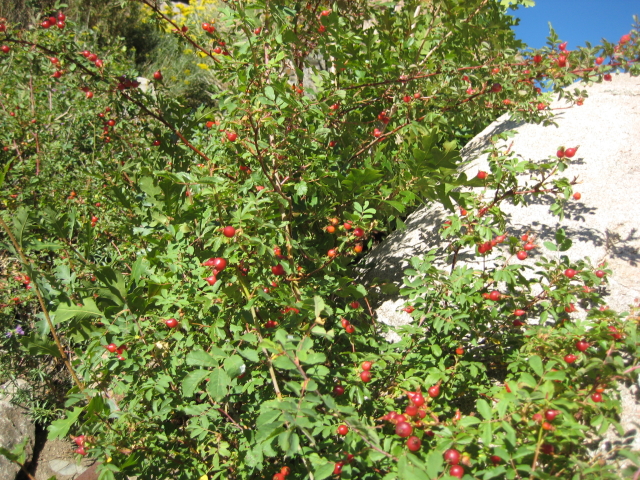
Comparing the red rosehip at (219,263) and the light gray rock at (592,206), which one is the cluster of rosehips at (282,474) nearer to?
the red rosehip at (219,263)

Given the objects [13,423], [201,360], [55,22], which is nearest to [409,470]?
[201,360]

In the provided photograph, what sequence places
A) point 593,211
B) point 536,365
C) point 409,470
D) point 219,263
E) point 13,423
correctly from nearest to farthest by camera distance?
point 409,470, point 536,365, point 219,263, point 593,211, point 13,423

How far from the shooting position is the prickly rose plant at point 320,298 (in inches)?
44.4

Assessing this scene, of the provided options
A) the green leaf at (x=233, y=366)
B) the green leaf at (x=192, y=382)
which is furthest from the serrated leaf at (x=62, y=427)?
the green leaf at (x=233, y=366)

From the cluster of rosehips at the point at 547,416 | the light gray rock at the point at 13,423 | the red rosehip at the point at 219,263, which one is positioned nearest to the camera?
the cluster of rosehips at the point at 547,416

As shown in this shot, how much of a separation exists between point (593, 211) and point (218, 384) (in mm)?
2112

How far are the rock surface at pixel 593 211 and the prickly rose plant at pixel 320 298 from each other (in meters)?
A: 0.32

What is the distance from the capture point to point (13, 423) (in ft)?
9.45

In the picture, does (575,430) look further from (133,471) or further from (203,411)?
(133,471)

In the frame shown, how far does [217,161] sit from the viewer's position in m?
1.88

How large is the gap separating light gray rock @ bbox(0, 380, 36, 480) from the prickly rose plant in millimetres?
1022

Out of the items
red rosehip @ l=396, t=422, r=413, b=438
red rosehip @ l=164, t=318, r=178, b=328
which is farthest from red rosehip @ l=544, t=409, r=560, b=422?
red rosehip @ l=164, t=318, r=178, b=328

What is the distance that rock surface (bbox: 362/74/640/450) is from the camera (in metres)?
1.86

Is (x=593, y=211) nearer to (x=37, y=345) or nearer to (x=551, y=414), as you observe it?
(x=551, y=414)
